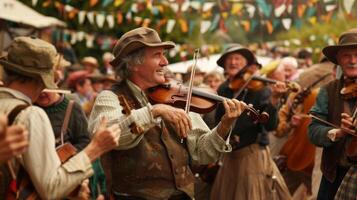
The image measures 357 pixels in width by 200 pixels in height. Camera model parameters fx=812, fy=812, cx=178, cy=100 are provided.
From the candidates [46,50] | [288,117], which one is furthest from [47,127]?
[288,117]

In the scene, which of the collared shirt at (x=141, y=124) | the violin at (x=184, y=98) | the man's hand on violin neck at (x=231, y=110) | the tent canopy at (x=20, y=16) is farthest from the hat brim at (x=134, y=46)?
the tent canopy at (x=20, y=16)

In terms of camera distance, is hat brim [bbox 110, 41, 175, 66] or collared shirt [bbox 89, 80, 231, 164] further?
hat brim [bbox 110, 41, 175, 66]

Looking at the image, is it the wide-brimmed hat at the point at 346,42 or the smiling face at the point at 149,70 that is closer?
the smiling face at the point at 149,70

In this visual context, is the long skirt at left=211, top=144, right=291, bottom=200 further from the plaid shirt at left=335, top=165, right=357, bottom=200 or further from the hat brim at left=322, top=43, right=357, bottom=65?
the plaid shirt at left=335, top=165, right=357, bottom=200

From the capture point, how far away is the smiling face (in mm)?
6121

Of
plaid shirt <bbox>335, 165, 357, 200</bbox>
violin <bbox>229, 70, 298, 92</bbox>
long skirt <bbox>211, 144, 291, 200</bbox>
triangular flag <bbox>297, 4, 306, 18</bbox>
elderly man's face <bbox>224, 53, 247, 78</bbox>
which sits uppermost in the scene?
triangular flag <bbox>297, 4, 306, 18</bbox>

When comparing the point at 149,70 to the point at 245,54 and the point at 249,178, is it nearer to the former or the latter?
Result: the point at 249,178

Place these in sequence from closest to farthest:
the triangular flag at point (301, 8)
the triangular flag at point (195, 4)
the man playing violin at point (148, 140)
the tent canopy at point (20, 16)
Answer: the man playing violin at point (148, 140) → the triangular flag at point (301, 8) → the triangular flag at point (195, 4) → the tent canopy at point (20, 16)

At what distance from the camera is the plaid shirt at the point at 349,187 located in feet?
21.4

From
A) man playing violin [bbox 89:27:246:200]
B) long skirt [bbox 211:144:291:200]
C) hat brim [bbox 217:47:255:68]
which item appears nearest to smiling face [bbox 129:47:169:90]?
man playing violin [bbox 89:27:246:200]

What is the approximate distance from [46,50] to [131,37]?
137 cm

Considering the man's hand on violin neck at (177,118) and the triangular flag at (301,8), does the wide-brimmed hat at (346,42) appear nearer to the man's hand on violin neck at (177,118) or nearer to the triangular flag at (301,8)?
the man's hand on violin neck at (177,118)

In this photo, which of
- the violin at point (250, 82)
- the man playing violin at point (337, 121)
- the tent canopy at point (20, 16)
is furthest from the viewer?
the tent canopy at point (20, 16)

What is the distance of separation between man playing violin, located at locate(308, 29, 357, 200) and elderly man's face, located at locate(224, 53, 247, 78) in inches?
75.1
